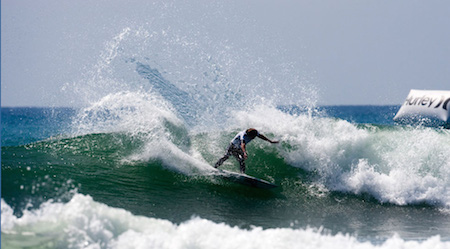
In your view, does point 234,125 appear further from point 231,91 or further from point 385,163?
point 385,163

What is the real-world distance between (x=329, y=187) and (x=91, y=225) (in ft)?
20.7

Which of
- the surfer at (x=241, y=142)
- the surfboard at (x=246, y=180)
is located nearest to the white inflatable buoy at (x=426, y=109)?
the surfer at (x=241, y=142)

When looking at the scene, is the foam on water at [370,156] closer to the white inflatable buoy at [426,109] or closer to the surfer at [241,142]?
the surfer at [241,142]

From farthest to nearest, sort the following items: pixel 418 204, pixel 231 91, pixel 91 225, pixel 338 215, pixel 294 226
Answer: pixel 231 91, pixel 418 204, pixel 338 215, pixel 294 226, pixel 91 225

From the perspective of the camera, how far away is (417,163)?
12094 mm

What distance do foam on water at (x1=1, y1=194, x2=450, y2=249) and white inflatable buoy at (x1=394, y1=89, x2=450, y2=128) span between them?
14482 mm

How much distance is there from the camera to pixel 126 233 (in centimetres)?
659

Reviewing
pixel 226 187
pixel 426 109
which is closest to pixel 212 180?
pixel 226 187

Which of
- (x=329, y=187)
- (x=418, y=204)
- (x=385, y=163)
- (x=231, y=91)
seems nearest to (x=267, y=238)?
(x=329, y=187)

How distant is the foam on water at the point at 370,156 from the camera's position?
11172 mm

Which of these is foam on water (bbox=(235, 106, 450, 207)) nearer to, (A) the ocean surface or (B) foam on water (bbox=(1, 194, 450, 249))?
(A) the ocean surface

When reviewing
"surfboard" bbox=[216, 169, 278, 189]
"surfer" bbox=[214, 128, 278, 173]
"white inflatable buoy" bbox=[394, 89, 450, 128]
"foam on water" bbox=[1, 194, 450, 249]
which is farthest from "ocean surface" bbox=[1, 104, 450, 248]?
"white inflatable buoy" bbox=[394, 89, 450, 128]

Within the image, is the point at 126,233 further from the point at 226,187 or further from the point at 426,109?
the point at 426,109

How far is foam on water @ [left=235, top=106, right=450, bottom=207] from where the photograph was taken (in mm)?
11172
